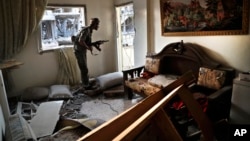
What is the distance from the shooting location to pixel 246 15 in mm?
2477

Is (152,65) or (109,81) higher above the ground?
(152,65)

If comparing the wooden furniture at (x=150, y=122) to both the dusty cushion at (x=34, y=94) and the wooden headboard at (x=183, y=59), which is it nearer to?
the wooden headboard at (x=183, y=59)

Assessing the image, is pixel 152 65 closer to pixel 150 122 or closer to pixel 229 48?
pixel 229 48

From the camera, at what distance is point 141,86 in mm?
3354

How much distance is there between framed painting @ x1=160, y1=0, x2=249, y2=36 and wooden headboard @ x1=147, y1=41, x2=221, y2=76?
0.23 m

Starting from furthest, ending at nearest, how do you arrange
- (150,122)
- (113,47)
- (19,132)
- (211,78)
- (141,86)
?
(113,47)
(141,86)
(211,78)
(19,132)
(150,122)

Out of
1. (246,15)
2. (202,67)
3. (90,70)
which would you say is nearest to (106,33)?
(90,70)

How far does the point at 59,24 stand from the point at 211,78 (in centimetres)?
357

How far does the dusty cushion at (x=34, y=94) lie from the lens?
402cm

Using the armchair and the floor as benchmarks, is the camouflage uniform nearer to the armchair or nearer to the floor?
the floor

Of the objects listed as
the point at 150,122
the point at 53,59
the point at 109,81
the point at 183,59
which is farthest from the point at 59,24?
the point at 150,122

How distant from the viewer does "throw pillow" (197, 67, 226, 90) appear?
259 cm

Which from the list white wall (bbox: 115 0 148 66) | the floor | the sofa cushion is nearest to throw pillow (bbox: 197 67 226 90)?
the sofa cushion

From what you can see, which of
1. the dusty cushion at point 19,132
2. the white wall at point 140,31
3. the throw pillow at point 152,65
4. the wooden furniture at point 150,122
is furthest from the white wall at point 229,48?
the dusty cushion at point 19,132
